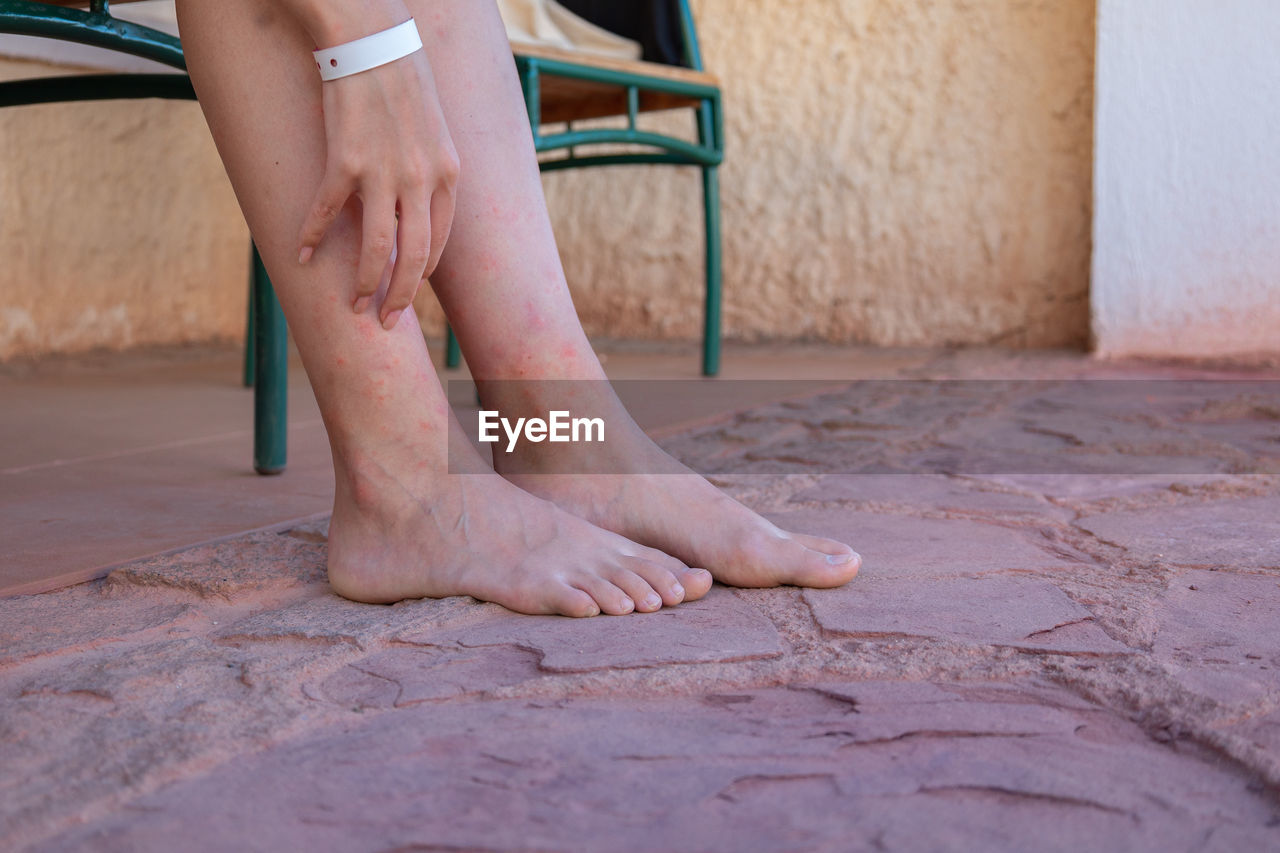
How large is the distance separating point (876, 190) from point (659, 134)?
1271mm

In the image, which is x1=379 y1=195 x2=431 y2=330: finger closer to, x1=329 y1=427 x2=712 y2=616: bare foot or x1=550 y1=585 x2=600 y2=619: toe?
x1=329 y1=427 x2=712 y2=616: bare foot

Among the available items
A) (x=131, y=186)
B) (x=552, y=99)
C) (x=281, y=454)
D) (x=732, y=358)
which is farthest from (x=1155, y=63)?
(x=131, y=186)

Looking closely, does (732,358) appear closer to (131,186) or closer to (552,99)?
(552,99)

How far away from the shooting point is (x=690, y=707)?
0.72m

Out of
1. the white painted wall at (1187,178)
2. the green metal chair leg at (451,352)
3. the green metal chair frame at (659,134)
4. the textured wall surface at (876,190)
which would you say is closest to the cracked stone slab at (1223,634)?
the green metal chair frame at (659,134)

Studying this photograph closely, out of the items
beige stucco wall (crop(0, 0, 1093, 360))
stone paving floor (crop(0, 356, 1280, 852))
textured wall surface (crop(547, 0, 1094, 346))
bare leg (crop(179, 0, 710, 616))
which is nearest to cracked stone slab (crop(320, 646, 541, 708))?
stone paving floor (crop(0, 356, 1280, 852))

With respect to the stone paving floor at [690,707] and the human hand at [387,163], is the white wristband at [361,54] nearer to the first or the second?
the human hand at [387,163]

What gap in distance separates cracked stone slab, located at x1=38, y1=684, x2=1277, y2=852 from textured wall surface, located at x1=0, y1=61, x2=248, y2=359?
2.36 meters

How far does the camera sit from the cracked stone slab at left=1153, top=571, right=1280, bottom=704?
0.74 meters

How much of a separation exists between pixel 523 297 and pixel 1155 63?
237cm

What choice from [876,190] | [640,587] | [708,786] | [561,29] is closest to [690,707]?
[708,786]

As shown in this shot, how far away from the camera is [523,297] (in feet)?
3.45

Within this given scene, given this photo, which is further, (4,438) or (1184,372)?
(1184,372)

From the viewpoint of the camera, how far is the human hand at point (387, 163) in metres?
0.87
